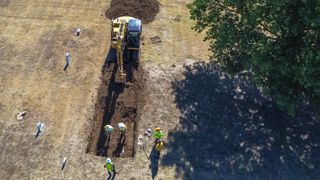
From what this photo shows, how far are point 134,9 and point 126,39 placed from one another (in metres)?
5.31

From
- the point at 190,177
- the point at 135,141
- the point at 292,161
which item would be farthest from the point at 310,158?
the point at 135,141

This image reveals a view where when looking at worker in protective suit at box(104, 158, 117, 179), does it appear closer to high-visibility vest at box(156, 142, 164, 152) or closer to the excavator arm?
high-visibility vest at box(156, 142, 164, 152)

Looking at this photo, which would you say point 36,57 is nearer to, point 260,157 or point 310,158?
point 260,157

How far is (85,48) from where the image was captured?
89.0ft

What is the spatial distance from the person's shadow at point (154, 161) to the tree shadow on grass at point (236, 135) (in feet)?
1.29

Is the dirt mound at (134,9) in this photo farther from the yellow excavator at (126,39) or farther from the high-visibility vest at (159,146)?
the high-visibility vest at (159,146)

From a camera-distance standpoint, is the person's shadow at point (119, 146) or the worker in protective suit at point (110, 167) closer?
the worker in protective suit at point (110, 167)

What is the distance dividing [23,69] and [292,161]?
714 inches

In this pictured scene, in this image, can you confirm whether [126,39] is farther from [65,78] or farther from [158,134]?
[158,134]

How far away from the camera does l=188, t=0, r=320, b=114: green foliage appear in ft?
59.8

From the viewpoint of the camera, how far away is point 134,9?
30266mm

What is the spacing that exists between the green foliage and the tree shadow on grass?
237 centimetres

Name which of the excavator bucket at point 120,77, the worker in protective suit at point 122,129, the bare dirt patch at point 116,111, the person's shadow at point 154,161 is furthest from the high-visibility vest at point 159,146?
A: the excavator bucket at point 120,77

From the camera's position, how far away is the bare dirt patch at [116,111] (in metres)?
21.4
